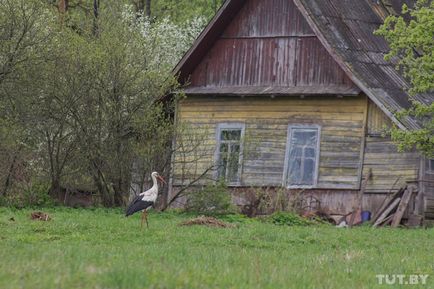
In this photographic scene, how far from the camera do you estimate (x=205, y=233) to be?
63.7 ft

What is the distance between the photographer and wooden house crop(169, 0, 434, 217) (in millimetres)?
28953

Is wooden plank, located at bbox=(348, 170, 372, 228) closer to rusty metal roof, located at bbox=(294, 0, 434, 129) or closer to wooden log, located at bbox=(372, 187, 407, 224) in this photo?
wooden log, located at bbox=(372, 187, 407, 224)

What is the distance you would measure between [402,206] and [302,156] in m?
3.97

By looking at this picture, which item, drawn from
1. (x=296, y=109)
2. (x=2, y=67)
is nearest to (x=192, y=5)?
(x=296, y=109)

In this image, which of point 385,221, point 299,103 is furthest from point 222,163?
point 385,221

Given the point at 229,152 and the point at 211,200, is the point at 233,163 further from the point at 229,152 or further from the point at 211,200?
the point at 211,200

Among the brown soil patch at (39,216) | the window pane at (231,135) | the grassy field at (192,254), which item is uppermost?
the window pane at (231,135)

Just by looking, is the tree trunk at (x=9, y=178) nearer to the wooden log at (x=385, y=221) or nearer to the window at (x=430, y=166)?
the wooden log at (x=385, y=221)

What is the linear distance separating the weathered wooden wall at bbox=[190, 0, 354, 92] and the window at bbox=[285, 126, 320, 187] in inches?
53.3

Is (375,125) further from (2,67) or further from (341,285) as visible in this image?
(341,285)

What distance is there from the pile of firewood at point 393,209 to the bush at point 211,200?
151 inches

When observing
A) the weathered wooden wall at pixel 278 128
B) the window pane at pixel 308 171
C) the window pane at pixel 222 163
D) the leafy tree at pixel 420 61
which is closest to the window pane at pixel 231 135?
the weathered wooden wall at pixel 278 128

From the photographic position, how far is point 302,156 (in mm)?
30562

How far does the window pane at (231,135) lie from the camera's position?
104ft
